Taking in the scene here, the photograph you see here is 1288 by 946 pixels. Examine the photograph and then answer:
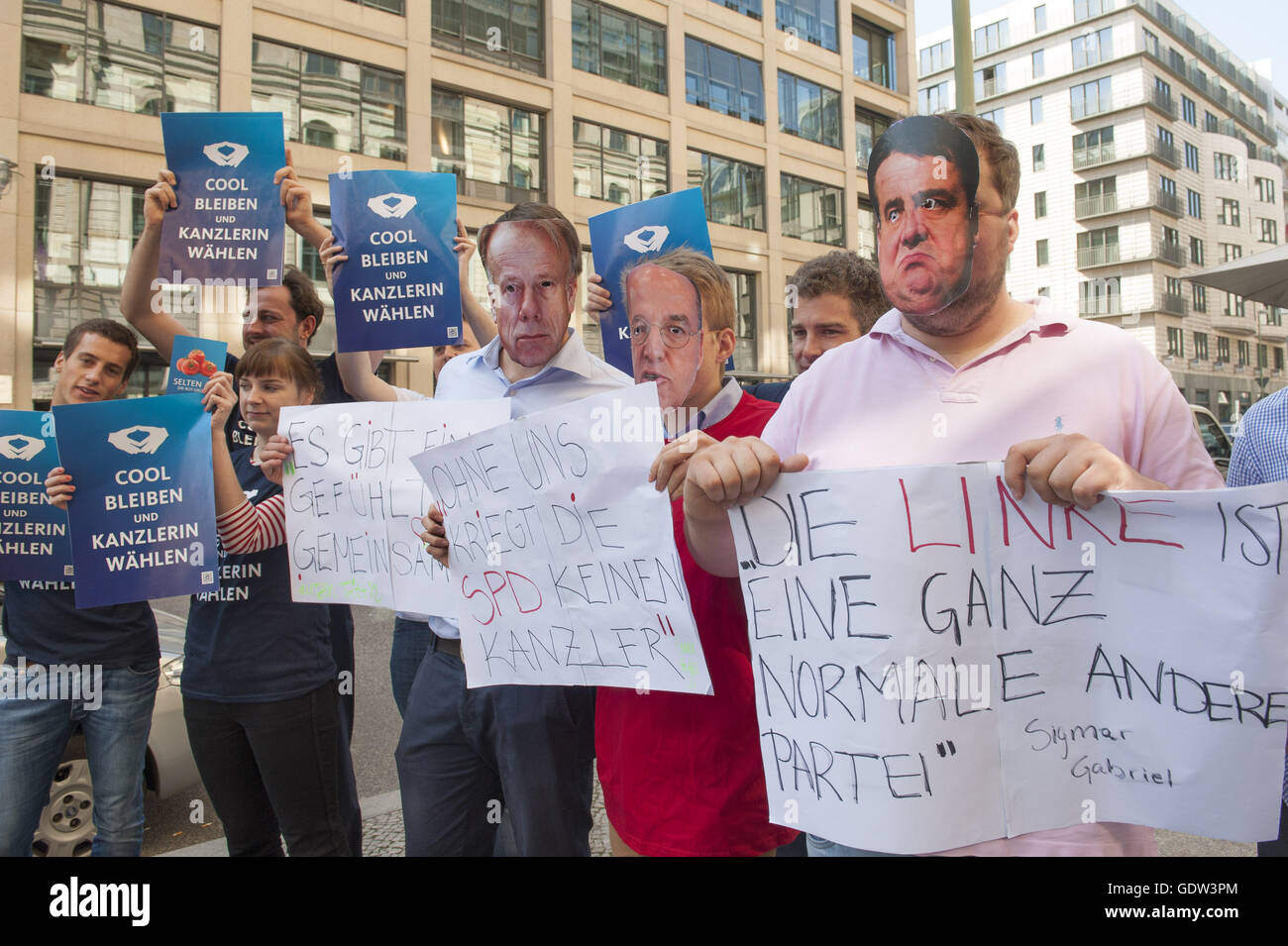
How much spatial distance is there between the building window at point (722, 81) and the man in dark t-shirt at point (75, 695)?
2022 cm

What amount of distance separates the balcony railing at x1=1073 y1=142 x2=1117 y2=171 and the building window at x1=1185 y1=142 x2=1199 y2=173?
3.08 meters

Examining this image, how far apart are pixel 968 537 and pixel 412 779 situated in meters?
1.75

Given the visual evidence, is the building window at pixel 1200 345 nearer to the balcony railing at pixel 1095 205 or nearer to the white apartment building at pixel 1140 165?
the white apartment building at pixel 1140 165

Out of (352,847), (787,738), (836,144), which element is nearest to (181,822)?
(352,847)

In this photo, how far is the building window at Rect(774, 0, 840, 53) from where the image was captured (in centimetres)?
2369

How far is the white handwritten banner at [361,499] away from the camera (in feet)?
8.54

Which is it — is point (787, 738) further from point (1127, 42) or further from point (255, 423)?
point (1127, 42)

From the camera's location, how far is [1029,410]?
1.51m

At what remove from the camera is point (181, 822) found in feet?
13.9

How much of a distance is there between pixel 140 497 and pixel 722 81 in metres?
21.4

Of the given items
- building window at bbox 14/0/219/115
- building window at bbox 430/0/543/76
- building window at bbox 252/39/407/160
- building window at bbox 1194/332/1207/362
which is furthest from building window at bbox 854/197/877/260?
building window at bbox 1194/332/1207/362

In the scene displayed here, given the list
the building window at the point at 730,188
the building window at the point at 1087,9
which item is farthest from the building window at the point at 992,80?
the building window at the point at 730,188

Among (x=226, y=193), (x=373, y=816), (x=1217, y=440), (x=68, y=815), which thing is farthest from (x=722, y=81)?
(x=68, y=815)

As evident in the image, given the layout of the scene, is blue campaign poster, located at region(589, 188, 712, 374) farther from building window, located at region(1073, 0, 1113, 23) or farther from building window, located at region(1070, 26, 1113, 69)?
building window, located at region(1073, 0, 1113, 23)
